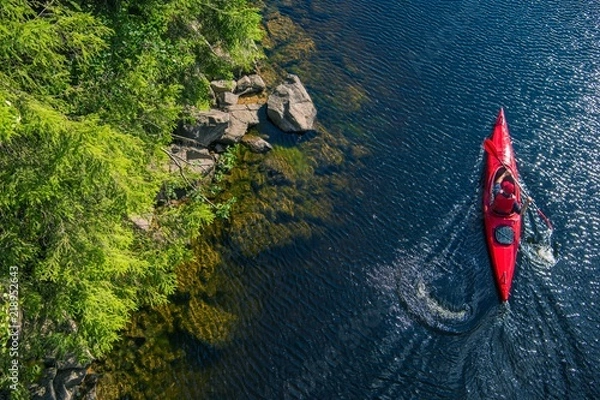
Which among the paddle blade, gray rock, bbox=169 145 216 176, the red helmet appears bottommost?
gray rock, bbox=169 145 216 176

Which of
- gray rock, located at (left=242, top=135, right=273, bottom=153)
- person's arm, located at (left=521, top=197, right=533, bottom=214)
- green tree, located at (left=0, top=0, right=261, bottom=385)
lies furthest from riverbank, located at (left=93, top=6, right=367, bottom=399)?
person's arm, located at (left=521, top=197, right=533, bottom=214)

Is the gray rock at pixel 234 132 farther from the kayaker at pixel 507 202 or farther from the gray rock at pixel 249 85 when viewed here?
the kayaker at pixel 507 202

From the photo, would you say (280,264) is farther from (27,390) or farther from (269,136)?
(27,390)

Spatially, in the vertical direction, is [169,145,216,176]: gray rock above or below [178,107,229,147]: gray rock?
below

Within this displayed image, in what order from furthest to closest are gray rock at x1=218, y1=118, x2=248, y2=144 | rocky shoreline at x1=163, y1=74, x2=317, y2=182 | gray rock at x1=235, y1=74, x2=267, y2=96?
gray rock at x1=235, y1=74, x2=267, y2=96 < gray rock at x1=218, y1=118, x2=248, y2=144 < rocky shoreline at x1=163, y1=74, x2=317, y2=182

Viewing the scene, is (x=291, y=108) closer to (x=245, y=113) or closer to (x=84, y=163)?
(x=245, y=113)

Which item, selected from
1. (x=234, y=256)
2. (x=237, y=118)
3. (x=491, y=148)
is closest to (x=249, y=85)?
(x=237, y=118)

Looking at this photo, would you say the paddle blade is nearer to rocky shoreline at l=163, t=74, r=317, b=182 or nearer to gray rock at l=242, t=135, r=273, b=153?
rocky shoreline at l=163, t=74, r=317, b=182

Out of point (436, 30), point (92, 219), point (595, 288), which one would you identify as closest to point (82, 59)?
point (92, 219)
